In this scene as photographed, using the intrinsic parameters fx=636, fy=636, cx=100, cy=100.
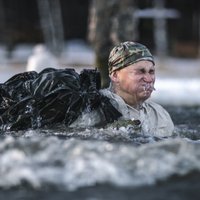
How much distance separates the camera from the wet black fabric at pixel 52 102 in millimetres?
4062

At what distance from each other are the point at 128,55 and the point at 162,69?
14.7 m

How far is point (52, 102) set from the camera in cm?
408

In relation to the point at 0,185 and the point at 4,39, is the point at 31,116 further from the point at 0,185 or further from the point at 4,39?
the point at 4,39

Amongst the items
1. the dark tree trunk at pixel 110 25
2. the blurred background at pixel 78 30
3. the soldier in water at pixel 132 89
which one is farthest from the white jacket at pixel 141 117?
the blurred background at pixel 78 30

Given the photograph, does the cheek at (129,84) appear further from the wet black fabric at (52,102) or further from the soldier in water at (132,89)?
the wet black fabric at (52,102)

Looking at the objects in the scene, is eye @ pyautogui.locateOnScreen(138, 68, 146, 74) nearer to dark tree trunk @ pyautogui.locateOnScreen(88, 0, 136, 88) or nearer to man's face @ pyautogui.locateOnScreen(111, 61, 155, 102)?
man's face @ pyautogui.locateOnScreen(111, 61, 155, 102)

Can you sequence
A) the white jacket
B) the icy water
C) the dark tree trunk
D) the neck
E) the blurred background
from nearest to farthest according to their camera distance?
the icy water
the white jacket
the neck
the dark tree trunk
the blurred background

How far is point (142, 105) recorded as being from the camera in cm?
433

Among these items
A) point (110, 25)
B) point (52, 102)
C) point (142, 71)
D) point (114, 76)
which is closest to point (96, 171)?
point (52, 102)

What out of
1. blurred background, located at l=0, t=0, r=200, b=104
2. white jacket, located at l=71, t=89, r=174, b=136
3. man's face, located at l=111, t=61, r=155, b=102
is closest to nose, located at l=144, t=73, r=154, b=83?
man's face, located at l=111, t=61, r=155, b=102

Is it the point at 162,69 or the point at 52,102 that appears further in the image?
the point at 162,69

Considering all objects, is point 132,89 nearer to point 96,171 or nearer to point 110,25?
point 96,171

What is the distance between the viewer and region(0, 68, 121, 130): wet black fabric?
4.06 meters

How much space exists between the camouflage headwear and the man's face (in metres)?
0.03
